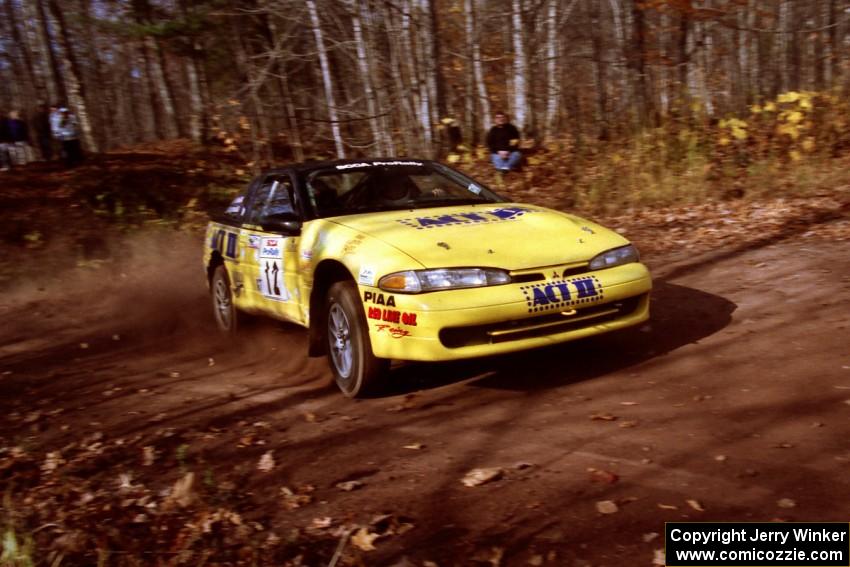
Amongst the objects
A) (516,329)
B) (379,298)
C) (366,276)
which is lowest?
(516,329)

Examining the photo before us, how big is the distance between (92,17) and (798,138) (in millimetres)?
16777

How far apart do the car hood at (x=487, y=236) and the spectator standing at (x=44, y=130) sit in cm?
1511

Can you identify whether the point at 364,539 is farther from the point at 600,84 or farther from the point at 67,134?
the point at 67,134

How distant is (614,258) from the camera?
195 inches

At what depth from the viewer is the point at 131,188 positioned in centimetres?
1531

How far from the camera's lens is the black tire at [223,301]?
7278 mm

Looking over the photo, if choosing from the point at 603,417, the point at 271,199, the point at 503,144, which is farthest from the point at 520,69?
the point at 603,417

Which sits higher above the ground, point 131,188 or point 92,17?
point 92,17

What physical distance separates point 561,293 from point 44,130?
17.0 m

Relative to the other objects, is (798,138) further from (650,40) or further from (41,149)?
(41,149)

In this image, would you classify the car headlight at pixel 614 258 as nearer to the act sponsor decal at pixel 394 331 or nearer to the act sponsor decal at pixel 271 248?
the act sponsor decal at pixel 394 331

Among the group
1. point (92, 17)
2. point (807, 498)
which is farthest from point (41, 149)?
point (807, 498)

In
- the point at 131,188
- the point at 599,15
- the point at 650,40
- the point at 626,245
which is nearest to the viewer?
the point at 626,245

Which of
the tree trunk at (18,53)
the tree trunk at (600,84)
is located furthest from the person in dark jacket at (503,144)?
the tree trunk at (18,53)
